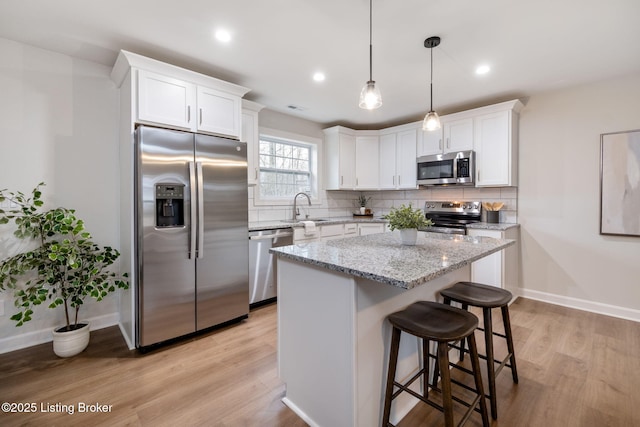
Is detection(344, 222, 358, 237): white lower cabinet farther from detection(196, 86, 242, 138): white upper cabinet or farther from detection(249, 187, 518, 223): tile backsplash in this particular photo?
detection(196, 86, 242, 138): white upper cabinet

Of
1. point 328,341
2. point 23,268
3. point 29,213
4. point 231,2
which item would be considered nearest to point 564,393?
point 328,341

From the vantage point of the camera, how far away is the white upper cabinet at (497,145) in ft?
11.3

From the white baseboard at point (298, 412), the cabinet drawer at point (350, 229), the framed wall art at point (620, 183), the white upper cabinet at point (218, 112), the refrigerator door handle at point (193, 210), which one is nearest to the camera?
the white baseboard at point (298, 412)

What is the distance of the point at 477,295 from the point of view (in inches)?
70.6

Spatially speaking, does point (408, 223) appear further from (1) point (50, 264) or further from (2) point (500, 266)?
(1) point (50, 264)

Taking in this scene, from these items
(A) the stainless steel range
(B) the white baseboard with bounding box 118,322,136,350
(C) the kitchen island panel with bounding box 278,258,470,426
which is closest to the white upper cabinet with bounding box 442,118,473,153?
(A) the stainless steel range

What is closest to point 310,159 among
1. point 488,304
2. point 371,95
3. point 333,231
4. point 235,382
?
point 333,231

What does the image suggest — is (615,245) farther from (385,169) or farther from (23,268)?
(23,268)

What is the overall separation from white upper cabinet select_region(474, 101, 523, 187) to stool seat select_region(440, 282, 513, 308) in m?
2.15

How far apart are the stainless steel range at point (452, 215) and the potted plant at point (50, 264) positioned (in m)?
3.60

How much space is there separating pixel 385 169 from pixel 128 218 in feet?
11.9

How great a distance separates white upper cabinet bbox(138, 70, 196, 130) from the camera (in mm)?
2359

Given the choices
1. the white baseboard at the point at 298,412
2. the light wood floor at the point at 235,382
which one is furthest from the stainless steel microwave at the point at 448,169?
the white baseboard at the point at 298,412

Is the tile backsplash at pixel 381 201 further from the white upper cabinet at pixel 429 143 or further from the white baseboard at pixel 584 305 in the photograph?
the white baseboard at pixel 584 305
